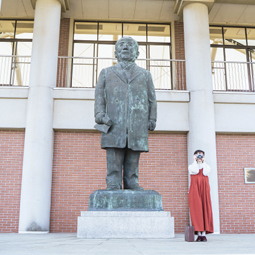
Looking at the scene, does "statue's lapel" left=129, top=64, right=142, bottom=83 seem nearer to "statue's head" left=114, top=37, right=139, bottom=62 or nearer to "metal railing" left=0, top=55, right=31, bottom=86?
"statue's head" left=114, top=37, right=139, bottom=62

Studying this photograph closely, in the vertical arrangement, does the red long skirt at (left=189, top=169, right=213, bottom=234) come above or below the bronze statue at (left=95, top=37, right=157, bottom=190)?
below

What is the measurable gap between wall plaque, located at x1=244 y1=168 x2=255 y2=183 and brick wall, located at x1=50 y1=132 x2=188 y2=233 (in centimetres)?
187

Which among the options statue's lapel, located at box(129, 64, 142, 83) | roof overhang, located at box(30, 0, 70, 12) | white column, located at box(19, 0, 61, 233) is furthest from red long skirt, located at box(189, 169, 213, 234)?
roof overhang, located at box(30, 0, 70, 12)

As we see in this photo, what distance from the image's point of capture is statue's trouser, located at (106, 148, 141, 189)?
515cm

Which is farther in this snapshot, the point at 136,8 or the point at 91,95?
the point at 136,8

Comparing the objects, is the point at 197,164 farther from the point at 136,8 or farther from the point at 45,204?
the point at 136,8

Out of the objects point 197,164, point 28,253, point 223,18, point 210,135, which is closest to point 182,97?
point 210,135

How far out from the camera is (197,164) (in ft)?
16.8

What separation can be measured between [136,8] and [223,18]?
3.49 meters

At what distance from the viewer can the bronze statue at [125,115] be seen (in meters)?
5.11

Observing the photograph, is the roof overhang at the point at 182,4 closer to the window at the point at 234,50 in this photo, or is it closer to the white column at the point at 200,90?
the white column at the point at 200,90

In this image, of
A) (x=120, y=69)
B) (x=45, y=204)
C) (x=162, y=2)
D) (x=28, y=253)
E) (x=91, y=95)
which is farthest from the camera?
(x=162, y=2)

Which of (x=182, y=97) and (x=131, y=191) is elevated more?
(x=182, y=97)

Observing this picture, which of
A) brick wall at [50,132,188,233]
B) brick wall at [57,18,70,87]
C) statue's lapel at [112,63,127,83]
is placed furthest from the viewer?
brick wall at [57,18,70,87]
